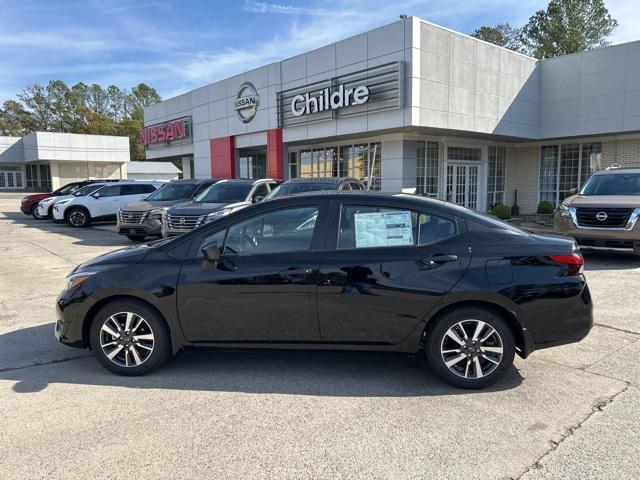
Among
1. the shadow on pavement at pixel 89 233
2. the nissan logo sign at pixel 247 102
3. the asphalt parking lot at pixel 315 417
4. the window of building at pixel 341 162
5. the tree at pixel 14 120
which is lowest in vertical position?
the asphalt parking lot at pixel 315 417

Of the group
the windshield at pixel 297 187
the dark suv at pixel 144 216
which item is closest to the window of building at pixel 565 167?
the windshield at pixel 297 187

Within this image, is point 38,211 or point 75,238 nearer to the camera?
point 75,238

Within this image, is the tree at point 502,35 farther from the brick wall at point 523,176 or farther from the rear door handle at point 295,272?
the rear door handle at point 295,272

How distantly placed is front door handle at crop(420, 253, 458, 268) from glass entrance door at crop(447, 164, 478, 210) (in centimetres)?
1646

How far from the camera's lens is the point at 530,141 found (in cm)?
2153

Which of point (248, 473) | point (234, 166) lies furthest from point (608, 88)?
point (248, 473)

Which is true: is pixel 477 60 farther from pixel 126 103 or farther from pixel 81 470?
pixel 126 103

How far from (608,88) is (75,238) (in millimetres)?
19727

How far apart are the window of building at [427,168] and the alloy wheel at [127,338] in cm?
1557

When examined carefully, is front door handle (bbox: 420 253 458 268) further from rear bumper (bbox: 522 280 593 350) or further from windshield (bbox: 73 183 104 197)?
windshield (bbox: 73 183 104 197)

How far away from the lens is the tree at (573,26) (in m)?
35.5

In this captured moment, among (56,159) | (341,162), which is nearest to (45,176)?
(56,159)

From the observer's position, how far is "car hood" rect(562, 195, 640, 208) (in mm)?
9391

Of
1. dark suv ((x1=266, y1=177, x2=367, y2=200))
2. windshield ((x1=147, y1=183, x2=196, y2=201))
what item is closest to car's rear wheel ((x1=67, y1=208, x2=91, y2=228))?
windshield ((x1=147, y1=183, x2=196, y2=201))
